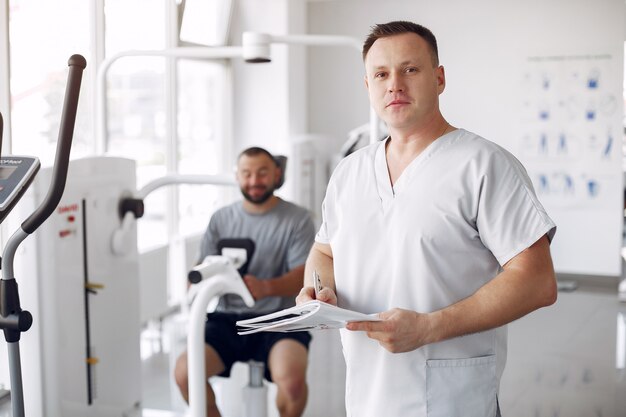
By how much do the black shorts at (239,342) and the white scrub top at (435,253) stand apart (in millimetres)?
1270

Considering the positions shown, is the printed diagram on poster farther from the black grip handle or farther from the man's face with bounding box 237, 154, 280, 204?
the black grip handle

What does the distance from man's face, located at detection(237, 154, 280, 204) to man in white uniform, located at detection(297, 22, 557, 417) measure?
5.10 feet

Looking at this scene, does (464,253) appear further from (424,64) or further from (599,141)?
(599,141)

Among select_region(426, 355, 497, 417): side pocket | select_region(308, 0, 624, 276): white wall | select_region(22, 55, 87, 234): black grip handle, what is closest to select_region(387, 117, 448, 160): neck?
select_region(426, 355, 497, 417): side pocket

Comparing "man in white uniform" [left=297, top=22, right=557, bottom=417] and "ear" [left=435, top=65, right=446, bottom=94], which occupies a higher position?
"ear" [left=435, top=65, right=446, bottom=94]

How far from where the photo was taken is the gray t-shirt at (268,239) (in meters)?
2.96

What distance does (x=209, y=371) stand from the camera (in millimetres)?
2752

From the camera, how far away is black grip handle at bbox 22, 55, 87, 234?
163cm

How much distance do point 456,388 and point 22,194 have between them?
3.43 ft

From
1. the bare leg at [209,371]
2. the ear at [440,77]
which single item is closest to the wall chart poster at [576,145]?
the bare leg at [209,371]

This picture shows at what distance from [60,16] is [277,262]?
2181 millimetres

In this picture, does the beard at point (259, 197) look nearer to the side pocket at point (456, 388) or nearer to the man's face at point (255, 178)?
the man's face at point (255, 178)

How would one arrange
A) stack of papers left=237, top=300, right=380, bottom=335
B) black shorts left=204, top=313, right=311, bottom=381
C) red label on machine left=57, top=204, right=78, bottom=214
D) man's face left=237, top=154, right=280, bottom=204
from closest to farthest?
stack of papers left=237, top=300, right=380, bottom=335 < red label on machine left=57, top=204, right=78, bottom=214 < black shorts left=204, top=313, right=311, bottom=381 < man's face left=237, top=154, right=280, bottom=204

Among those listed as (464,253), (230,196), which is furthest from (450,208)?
(230,196)
